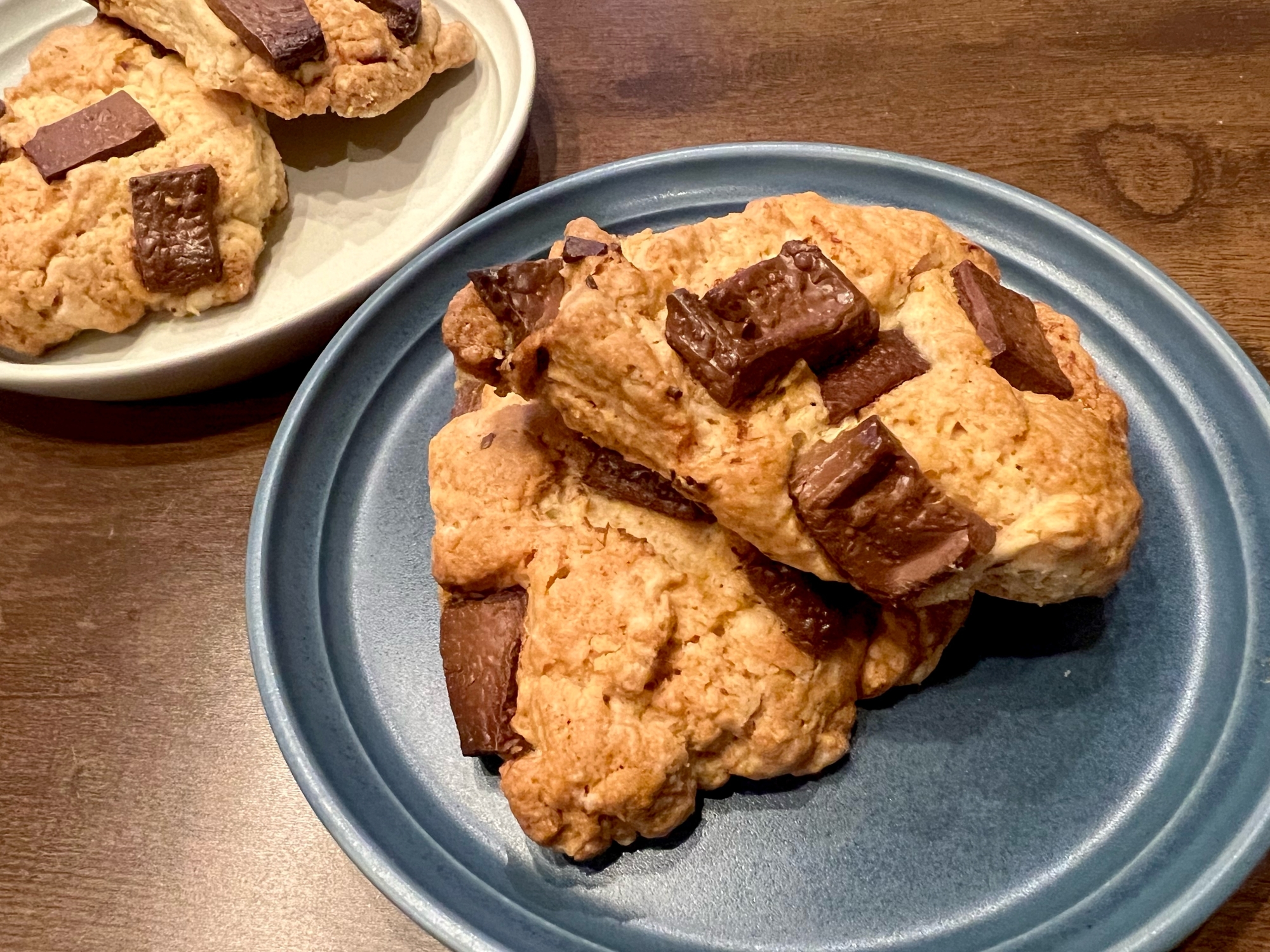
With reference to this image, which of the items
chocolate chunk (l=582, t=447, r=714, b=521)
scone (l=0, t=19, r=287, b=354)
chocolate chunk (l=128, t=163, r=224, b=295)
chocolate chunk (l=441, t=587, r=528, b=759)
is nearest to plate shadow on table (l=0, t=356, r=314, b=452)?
scone (l=0, t=19, r=287, b=354)

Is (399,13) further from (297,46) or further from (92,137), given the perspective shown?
(92,137)

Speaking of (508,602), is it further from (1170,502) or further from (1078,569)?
(1170,502)

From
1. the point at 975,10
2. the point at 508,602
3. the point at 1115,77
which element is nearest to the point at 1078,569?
the point at 508,602

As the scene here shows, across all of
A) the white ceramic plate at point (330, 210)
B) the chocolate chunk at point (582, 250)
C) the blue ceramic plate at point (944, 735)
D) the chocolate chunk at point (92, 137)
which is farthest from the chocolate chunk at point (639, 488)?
the chocolate chunk at point (92, 137)

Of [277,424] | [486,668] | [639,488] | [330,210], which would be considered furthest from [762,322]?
[330,210]

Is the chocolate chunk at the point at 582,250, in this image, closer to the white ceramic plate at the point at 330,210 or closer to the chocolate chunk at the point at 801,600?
the chocolate chunk at the point at 801,600

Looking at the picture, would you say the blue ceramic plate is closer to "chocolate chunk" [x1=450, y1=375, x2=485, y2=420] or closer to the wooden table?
"chocolate chunk" [x1=450, y1=375, x2=485, y2=420]
